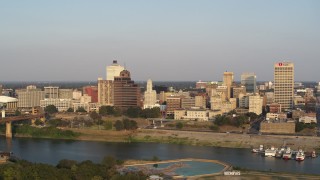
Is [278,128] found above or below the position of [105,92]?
below

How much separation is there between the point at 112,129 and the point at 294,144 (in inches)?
385

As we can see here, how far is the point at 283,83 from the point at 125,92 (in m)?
11.9

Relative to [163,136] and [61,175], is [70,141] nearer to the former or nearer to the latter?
[163,136]

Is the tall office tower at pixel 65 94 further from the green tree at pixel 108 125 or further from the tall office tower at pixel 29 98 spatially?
the green tree at pixel 108 125

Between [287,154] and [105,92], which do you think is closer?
[287,154]

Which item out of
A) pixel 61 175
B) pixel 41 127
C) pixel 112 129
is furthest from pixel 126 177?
pixel 41 127

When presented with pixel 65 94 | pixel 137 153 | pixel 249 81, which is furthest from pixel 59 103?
pixel 137 153

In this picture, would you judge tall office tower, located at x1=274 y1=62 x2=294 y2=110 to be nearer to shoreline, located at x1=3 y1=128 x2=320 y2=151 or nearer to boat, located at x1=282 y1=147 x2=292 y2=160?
shoreline, located at x1=3 y1=128 x2=320 y2=151

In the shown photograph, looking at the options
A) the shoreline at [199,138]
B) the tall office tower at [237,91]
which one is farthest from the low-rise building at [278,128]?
the tall office tower at [237,91]

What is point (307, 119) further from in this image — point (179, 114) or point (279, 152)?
point (279, 152)

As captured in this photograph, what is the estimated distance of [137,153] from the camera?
798 inches

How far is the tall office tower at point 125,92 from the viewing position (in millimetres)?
35019

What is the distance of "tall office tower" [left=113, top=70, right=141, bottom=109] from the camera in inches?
1379

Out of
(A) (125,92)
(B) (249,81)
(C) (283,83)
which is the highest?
(B) (249,81)
